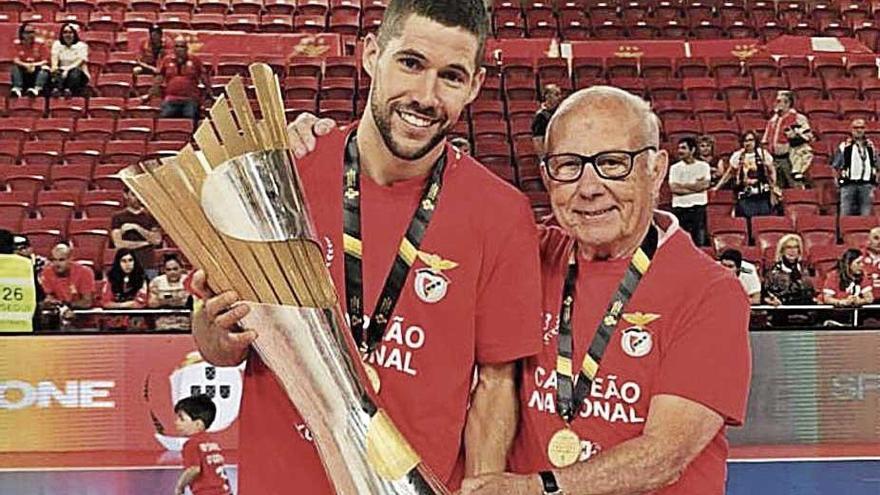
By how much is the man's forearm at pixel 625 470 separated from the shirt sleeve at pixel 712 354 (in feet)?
0.42

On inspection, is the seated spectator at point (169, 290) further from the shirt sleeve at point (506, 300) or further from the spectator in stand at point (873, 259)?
the shirt sleeve at point (506, 300)

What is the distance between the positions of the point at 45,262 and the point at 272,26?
22.0ft

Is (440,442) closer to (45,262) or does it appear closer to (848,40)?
(45,262)

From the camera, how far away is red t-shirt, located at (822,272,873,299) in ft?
31.8

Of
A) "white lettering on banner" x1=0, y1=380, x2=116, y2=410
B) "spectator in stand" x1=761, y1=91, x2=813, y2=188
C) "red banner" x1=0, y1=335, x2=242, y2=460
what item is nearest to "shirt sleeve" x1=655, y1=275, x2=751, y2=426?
"red banner" x1=0, y1=335, x2=242, y2=460

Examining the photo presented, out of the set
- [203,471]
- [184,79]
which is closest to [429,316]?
[203,471]

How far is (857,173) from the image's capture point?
→ 11844mm

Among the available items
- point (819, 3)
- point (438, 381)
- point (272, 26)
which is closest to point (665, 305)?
point (438, 381)

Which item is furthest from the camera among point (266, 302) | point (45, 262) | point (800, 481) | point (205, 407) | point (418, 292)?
point (45, 262)

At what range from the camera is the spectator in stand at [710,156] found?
11.6 m

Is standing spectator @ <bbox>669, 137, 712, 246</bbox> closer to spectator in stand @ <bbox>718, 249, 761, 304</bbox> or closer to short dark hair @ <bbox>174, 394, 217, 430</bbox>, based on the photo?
spectator in stand @ <bbox>718, 249, 761, 304</bbox>

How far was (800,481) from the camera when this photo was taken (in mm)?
7820

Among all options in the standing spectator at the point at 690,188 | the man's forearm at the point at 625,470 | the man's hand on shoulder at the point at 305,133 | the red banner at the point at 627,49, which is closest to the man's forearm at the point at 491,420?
the man's forearm at the point at 625,470

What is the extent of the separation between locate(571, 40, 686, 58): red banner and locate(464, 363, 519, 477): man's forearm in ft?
44.5
